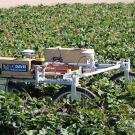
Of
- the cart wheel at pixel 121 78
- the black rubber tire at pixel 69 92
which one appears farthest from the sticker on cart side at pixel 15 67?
the cart wheel at pixel 121 78

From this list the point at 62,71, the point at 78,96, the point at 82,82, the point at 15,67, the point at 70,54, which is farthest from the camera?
the point at 82,82

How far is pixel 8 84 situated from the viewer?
31.9 feet

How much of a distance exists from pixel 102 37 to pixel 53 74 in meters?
8.45

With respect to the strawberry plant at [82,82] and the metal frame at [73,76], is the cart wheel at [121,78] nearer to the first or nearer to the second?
the metal frame at [73,76]

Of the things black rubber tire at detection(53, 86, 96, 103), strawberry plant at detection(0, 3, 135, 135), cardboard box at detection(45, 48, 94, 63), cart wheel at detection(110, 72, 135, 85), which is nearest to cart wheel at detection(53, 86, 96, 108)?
black rubber tire at detection(53, 86, 96, 103)

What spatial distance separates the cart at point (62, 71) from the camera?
A: 29.6 ft

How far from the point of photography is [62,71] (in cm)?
980

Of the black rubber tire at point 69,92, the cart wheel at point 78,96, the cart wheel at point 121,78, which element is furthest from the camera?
the cart wheel at point 121,78

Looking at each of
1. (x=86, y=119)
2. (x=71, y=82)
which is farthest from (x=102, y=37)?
(x=86, y=119)

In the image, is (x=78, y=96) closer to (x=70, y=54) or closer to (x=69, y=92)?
(x=69, y=92)

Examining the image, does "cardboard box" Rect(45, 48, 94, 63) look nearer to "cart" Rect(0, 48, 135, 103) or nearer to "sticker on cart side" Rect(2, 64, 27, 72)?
"cart" Rect(0, 48, 135, 103)

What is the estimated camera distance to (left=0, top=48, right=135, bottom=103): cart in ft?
29.6

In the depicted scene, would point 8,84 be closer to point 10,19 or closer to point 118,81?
point 118,81

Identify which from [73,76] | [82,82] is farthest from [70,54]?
[73,76]
